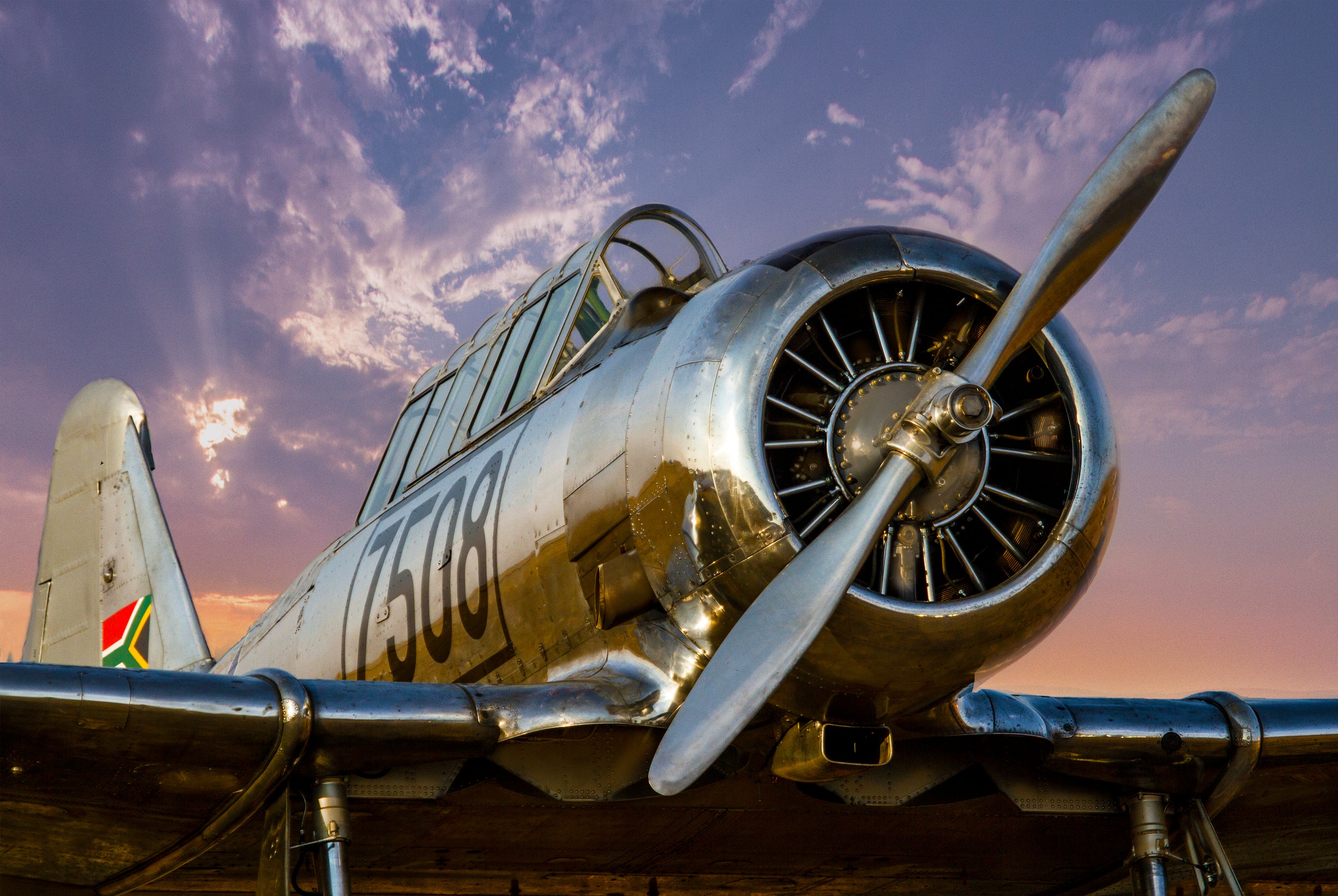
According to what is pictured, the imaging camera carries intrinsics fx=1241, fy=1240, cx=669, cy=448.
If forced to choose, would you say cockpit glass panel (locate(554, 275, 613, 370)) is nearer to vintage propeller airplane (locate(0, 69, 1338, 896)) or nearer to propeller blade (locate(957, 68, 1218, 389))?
vintage propeller airplane (locate(0, 69, 1338, 896))

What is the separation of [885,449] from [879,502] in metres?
0.28

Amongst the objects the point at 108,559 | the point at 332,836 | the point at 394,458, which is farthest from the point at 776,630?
the point at 108,559

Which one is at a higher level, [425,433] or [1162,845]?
[425,433]

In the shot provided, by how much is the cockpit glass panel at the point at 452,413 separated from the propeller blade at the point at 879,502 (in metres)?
2.76

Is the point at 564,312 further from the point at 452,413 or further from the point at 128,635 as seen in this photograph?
the point at 128,635

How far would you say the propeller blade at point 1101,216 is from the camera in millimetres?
4105

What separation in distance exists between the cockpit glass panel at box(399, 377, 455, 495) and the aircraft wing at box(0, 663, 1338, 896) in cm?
209

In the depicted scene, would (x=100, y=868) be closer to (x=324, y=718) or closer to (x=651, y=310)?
(x=324, y=718)

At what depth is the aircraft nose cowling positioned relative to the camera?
4070 millimetres

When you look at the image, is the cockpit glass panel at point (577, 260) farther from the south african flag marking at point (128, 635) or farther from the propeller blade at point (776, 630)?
the south african flag marking at point (128, 635)

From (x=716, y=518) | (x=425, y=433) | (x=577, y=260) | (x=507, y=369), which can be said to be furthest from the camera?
(x=425, y=433)

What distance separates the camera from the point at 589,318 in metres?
5.67

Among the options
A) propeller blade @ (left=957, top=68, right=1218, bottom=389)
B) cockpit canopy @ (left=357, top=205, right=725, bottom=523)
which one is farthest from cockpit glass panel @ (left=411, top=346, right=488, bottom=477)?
propeller blade @ (left=957, top=68, right=1218, bottom=389)

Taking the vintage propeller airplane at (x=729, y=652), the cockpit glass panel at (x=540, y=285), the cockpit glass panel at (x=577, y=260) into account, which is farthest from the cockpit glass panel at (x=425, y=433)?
the cockpit glass panel at (x=577, y=260)
